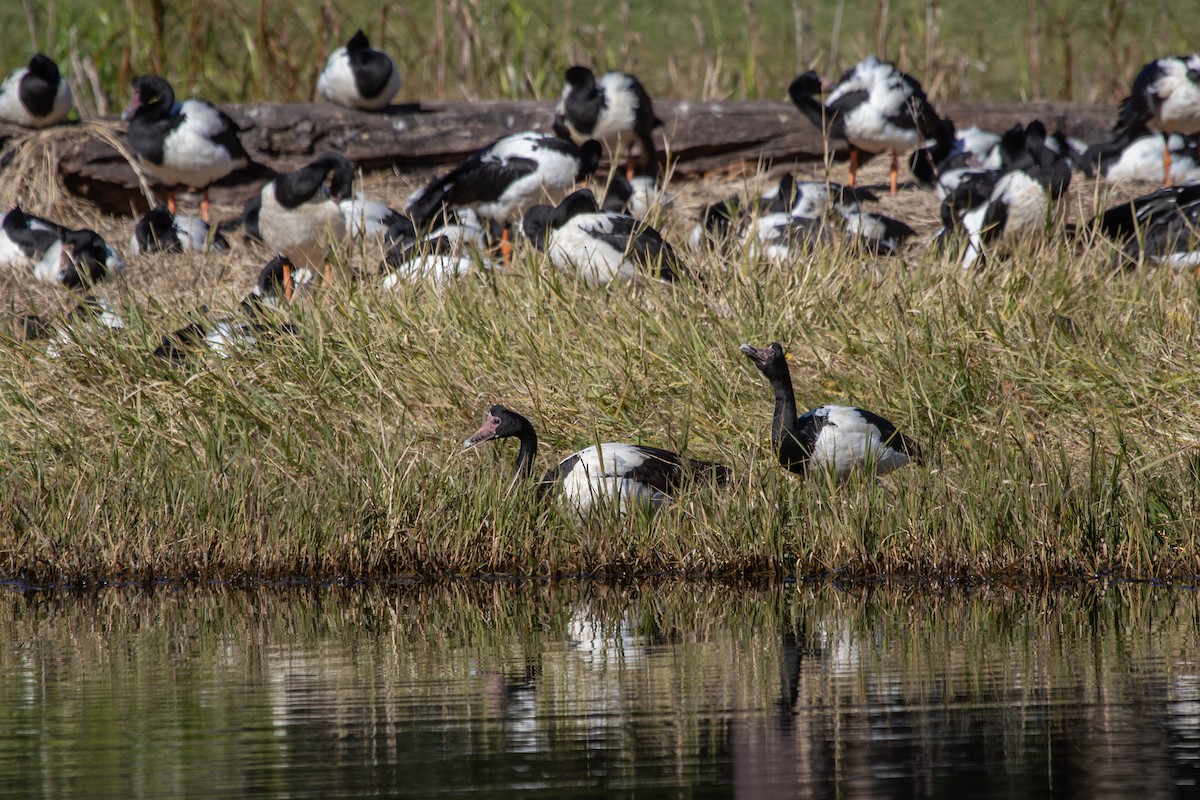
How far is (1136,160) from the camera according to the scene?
13.2 m

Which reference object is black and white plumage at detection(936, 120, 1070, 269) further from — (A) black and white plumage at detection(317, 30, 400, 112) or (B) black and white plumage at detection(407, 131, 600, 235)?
(A) black and white plumage at detection(317, 30, 400, 112)

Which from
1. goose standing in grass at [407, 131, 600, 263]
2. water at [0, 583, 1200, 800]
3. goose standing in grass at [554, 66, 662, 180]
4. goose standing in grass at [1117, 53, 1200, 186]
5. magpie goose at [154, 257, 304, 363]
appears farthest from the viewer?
goose standing in grass at [554, 66, 662, 180]

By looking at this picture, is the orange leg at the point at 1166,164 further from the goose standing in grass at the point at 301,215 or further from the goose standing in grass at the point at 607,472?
the goose standing in grass at the point at 607,472

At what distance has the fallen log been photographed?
14.1 metres

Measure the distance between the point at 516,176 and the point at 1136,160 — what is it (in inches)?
209

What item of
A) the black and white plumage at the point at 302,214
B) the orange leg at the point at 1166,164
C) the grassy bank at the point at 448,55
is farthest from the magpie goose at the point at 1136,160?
the black and white plumage at the point at 302,214

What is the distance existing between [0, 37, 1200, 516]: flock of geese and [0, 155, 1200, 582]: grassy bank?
0.82 ft

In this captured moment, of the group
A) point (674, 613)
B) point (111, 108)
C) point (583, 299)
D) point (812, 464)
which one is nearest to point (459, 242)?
point (583, 299)

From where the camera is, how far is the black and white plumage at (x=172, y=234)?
12227 millimetres

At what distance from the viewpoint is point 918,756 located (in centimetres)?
358

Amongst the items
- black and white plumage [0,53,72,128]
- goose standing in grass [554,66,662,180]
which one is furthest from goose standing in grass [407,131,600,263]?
black and white plumage [0,53,72,128]

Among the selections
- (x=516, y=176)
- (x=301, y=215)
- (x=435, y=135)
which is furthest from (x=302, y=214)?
(x=435, y=135)

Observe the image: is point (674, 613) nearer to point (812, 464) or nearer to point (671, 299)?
point (812, 464)

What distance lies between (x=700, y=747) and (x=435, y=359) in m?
4.71
